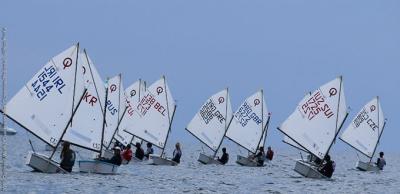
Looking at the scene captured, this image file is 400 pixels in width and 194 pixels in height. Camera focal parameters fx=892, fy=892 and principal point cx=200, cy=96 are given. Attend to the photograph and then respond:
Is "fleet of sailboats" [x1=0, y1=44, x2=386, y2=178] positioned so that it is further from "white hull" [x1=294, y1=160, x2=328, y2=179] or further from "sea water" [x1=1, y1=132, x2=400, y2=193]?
"sea water" [x1=1, y1=132, x2=400, y2=193]

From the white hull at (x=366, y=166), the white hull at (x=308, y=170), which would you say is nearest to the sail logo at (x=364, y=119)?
the white hull at (x=366, y=166)

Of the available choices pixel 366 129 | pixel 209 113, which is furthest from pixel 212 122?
pixel 366 129

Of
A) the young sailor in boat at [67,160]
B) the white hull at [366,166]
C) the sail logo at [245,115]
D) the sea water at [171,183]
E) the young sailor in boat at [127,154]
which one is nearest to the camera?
the sea water at [171,183]

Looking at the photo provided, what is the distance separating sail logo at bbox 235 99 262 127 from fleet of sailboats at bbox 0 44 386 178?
3.3 inches

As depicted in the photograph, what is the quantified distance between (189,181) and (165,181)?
1776 mm

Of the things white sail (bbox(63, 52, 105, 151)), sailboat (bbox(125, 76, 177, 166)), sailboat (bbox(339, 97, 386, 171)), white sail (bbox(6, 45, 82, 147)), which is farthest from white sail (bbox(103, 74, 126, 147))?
sailboat (bbox(339, 97, 386, 171))

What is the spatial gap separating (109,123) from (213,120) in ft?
44.3

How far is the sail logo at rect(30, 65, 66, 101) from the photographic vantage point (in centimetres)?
4391

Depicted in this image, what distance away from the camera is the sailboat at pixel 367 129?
7062cm

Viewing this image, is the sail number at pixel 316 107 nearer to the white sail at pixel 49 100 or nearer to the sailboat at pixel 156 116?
the sailboat at pixel 156 116

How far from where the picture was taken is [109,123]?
208ft

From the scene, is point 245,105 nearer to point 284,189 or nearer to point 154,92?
point 154,92

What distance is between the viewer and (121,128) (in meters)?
74.4

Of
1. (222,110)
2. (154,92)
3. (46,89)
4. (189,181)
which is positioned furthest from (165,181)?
(222,110)
